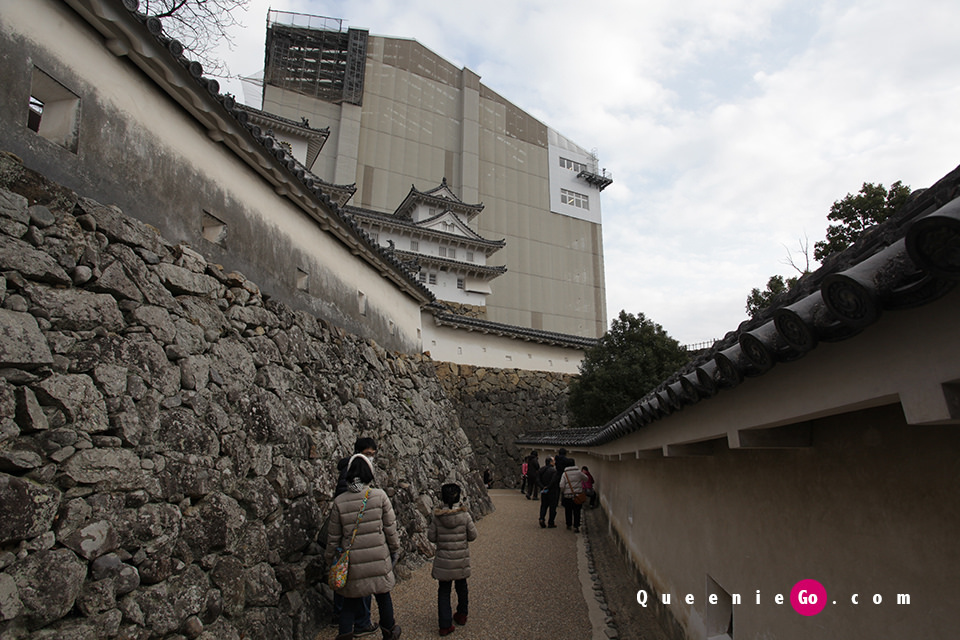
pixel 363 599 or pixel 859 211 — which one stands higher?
pixel 859 211

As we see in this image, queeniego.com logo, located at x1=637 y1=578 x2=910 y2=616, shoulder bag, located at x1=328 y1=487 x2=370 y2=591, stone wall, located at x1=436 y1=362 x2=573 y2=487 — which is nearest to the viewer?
queeniego.com logo, located at x1=637 y1=578 x2=910 y2=616

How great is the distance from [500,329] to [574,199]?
86.3ft

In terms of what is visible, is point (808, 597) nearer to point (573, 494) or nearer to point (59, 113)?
point (59, 113)

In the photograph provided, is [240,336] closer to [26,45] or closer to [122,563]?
[122,563]

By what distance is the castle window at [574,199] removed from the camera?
4247 centimetres

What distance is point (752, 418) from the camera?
2.99m

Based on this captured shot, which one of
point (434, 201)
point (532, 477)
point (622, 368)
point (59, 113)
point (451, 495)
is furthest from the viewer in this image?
point (434, 201)

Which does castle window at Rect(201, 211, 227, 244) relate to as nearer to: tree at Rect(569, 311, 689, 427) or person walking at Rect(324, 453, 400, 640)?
person walking at Rect(324, 453, 400, 640)

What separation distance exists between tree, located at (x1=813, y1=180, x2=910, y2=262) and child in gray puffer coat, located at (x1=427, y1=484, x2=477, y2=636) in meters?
11.5

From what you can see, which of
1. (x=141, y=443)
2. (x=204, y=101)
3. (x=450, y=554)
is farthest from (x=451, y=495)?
(x=204, y=101)

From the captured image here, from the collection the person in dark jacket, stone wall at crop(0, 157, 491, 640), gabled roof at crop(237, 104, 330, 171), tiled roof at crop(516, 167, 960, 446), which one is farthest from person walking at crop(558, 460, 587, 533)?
gabled roof at crop(237, 104, 330, 171)

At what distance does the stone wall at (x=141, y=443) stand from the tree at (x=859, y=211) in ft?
42.4

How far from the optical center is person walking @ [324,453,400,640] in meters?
4.84

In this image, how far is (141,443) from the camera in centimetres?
429
